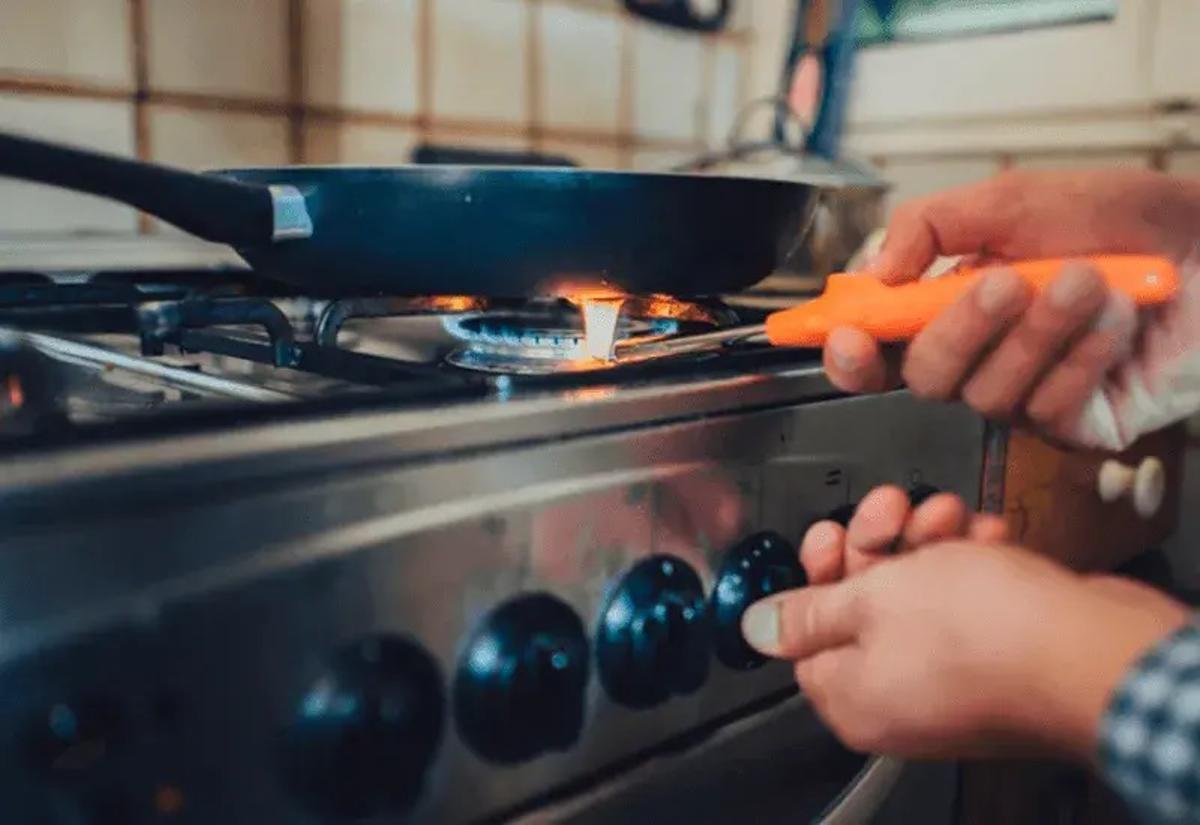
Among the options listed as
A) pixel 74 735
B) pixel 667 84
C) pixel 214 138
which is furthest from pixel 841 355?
pixel 667 84

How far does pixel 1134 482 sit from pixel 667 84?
70 centimetres

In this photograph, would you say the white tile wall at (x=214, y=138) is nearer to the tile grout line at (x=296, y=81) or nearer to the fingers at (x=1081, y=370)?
the tile grout line at (x=296, y=81)

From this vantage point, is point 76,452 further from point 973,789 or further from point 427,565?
point 973,789

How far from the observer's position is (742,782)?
55cm

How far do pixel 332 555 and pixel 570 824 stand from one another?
0.17m

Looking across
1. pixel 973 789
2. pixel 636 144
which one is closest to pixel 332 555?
pixel 973 789

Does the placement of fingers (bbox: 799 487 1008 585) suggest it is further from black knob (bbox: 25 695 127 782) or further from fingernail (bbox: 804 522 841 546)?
black knob (bbox: 25 695 127 782)

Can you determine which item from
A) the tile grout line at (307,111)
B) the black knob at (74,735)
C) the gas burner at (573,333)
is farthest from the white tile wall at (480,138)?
the black knob at (74,735)

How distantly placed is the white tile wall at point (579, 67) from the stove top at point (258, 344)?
39cm

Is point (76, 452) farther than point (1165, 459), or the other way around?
point (1165, 459)

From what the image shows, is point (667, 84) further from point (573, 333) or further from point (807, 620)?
point (807, 620)

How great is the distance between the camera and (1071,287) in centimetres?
47

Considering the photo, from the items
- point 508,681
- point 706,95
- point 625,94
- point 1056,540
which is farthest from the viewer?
point 706,95

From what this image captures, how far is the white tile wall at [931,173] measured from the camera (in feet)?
3.97
